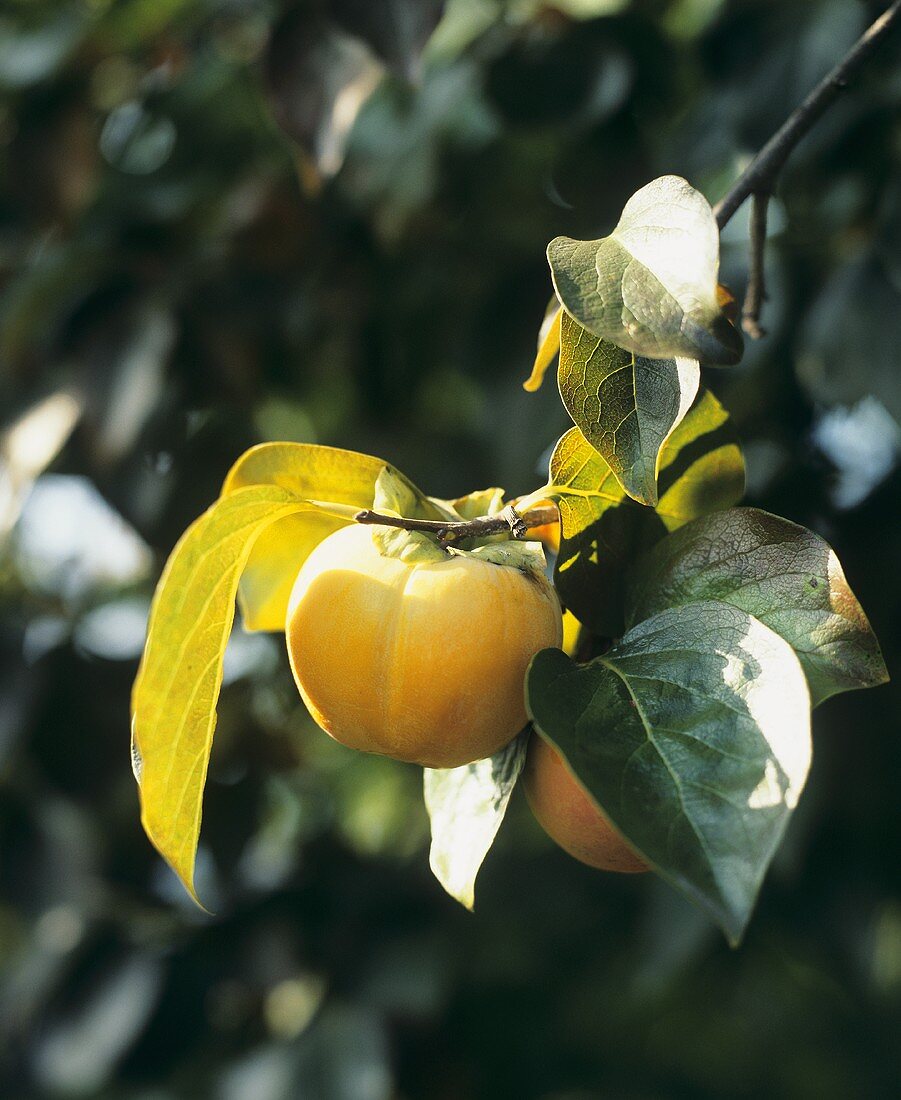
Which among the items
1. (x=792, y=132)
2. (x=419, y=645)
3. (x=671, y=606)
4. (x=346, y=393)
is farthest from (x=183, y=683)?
(x=346, y=393)

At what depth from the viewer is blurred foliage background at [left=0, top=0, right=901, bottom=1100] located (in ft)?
3.23

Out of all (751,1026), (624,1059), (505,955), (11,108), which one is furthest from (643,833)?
(751,1026)

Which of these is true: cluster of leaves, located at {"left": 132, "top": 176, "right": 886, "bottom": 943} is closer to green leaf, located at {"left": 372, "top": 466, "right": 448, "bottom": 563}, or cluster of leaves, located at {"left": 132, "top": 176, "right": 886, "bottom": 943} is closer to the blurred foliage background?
green leaf, located at {"left": 372, "top": 466, "right": 448, "bottom": 563}

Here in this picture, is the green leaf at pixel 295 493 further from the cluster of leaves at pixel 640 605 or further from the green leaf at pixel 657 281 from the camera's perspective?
the green leaf at pixel 657 281

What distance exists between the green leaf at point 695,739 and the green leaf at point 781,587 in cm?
2

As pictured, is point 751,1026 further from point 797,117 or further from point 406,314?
point 797,117

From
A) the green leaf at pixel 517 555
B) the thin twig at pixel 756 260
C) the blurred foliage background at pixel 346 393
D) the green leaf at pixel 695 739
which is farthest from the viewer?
the blurred foliage background at pixel 346 393

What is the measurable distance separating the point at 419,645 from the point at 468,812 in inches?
3.6

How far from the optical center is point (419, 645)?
410 mm

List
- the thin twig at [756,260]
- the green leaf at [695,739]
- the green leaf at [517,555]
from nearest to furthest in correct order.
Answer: the green leaf at [695,739]
the green leaf at [517,555]
the thin twig at [756,260]

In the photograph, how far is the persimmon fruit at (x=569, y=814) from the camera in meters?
0.44

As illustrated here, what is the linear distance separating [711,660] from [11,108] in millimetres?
1120

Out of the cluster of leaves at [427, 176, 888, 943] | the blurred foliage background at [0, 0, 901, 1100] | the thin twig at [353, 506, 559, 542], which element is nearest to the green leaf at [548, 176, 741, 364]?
the cluster of leaves at [427, 176, 888, 943]

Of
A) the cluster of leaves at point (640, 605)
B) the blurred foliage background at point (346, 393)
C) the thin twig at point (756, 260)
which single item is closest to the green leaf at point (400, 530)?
the cluster of leaves at point (640, 605)
